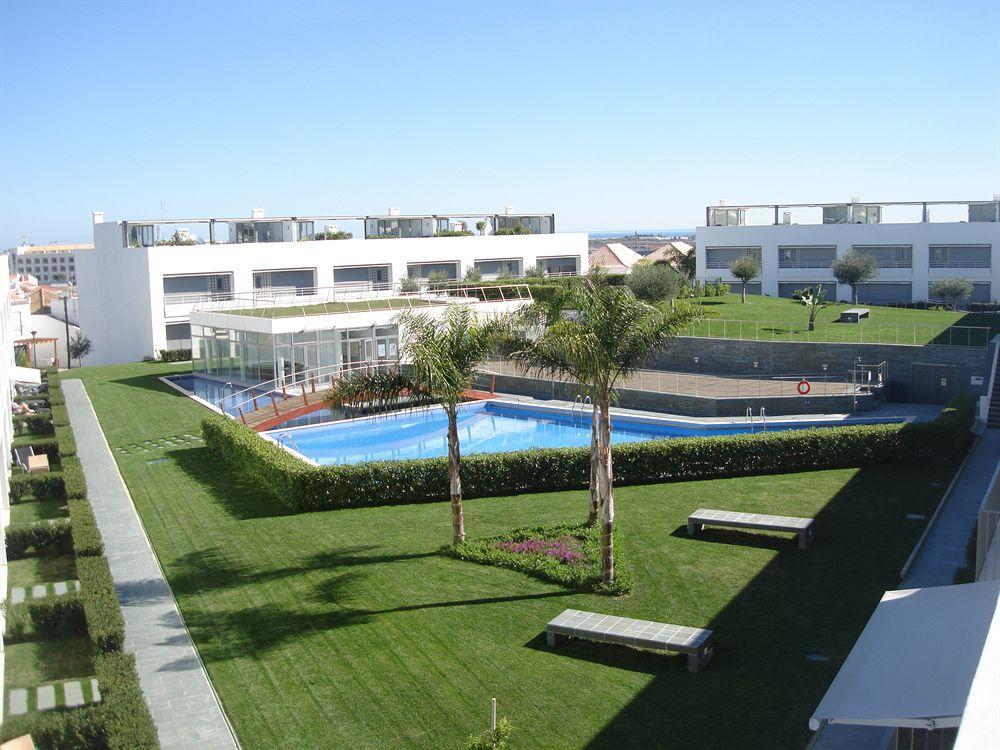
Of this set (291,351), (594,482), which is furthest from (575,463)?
(291,351)

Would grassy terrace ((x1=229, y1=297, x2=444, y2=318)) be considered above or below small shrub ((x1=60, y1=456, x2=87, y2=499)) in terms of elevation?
above

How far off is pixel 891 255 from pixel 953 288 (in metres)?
6.31

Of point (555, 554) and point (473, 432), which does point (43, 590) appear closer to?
point (555, 554)

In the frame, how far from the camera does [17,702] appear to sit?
11.2m

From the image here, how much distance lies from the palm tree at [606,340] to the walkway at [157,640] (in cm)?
596

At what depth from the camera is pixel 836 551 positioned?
1588cm

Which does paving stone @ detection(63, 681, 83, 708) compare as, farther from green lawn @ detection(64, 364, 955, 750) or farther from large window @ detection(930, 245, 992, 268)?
large window @ detection(930, 245, 992, 268)

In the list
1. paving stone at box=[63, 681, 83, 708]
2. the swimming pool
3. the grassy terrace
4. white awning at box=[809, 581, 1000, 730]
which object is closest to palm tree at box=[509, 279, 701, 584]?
white awning at box=[809, 581, 1000, 730]

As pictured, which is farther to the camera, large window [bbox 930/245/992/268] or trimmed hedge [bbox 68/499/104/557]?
large window [bbox 930/245/992/268]

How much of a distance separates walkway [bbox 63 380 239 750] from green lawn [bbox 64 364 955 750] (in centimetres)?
21

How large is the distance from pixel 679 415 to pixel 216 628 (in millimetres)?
19175

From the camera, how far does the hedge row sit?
19.6 m

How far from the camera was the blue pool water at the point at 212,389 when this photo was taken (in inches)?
1277

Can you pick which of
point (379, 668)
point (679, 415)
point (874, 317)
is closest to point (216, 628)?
point (379, 668)
